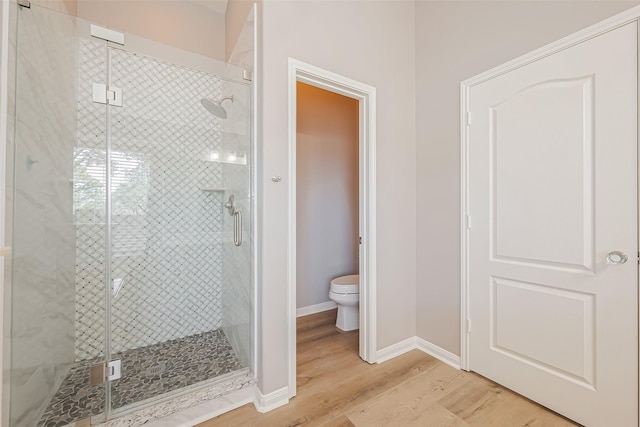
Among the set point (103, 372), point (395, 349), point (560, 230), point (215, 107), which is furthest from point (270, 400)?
point (215, 107)

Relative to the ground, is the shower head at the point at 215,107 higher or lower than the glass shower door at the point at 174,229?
higher

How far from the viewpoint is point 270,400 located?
1538 mm

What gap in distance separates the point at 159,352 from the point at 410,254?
6.76 ft

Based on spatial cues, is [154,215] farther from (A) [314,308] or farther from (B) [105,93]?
(A) [314,308]

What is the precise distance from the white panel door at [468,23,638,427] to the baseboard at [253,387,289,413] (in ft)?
4.35

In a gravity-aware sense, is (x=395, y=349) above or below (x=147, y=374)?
below

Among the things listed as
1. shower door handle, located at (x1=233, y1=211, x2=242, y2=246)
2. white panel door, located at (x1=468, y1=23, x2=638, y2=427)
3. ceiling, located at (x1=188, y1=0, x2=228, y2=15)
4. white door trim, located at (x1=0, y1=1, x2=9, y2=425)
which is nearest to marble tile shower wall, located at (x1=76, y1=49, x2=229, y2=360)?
shower door handle, located at (x1=233, y1=211, x2=242, y2=246)

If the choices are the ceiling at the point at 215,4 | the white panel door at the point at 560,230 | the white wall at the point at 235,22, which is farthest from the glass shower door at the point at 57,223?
the white panel door at the point at 560,230

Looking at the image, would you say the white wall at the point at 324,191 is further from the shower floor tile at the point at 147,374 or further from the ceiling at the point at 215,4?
the shower floor tile at the point at 147,374

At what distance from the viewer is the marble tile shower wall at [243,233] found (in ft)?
5.74

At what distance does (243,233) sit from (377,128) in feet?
4.24

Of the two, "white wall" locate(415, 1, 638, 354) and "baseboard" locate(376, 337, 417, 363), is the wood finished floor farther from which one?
"white wall" locate(415, 1, 638, 354)

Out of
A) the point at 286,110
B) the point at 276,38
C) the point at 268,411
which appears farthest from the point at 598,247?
the point at 276,38

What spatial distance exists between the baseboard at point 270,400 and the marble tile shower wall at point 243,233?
0.22 meters
